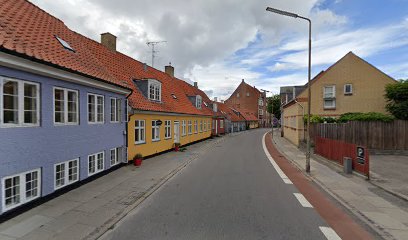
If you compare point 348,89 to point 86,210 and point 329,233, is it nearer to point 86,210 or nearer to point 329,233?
point 329,233

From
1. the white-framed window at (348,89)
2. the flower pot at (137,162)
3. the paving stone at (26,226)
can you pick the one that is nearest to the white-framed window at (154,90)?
the flower pot at (137,162)

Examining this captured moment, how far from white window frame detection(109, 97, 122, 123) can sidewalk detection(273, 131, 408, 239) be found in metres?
9.71

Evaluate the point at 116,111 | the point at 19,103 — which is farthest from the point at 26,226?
the point at 116,111

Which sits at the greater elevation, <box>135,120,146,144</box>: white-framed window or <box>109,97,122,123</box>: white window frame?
<box>109,97,122,123</box>: white window frame

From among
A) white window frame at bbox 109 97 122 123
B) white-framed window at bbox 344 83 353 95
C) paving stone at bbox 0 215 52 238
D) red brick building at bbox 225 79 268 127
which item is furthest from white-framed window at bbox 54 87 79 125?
red brick building at bbox 225 79 268 127

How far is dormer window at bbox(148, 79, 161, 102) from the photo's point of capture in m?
17.7

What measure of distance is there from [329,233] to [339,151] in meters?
10.2

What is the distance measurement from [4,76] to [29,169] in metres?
2.59

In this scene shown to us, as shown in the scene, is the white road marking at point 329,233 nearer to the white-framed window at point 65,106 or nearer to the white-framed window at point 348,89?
the white-framed window at point 65,106

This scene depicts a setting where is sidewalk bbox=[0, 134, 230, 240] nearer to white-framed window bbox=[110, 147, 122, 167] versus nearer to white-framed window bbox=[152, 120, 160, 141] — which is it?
white-framed window bbox=[110, 147, 122, 167]

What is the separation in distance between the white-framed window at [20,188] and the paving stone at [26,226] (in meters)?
0.62

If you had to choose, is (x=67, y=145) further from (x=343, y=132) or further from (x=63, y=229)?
(x=343, y=132)

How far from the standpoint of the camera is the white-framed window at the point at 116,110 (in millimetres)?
12516

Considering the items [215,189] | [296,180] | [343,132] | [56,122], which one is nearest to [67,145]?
[56,122]
